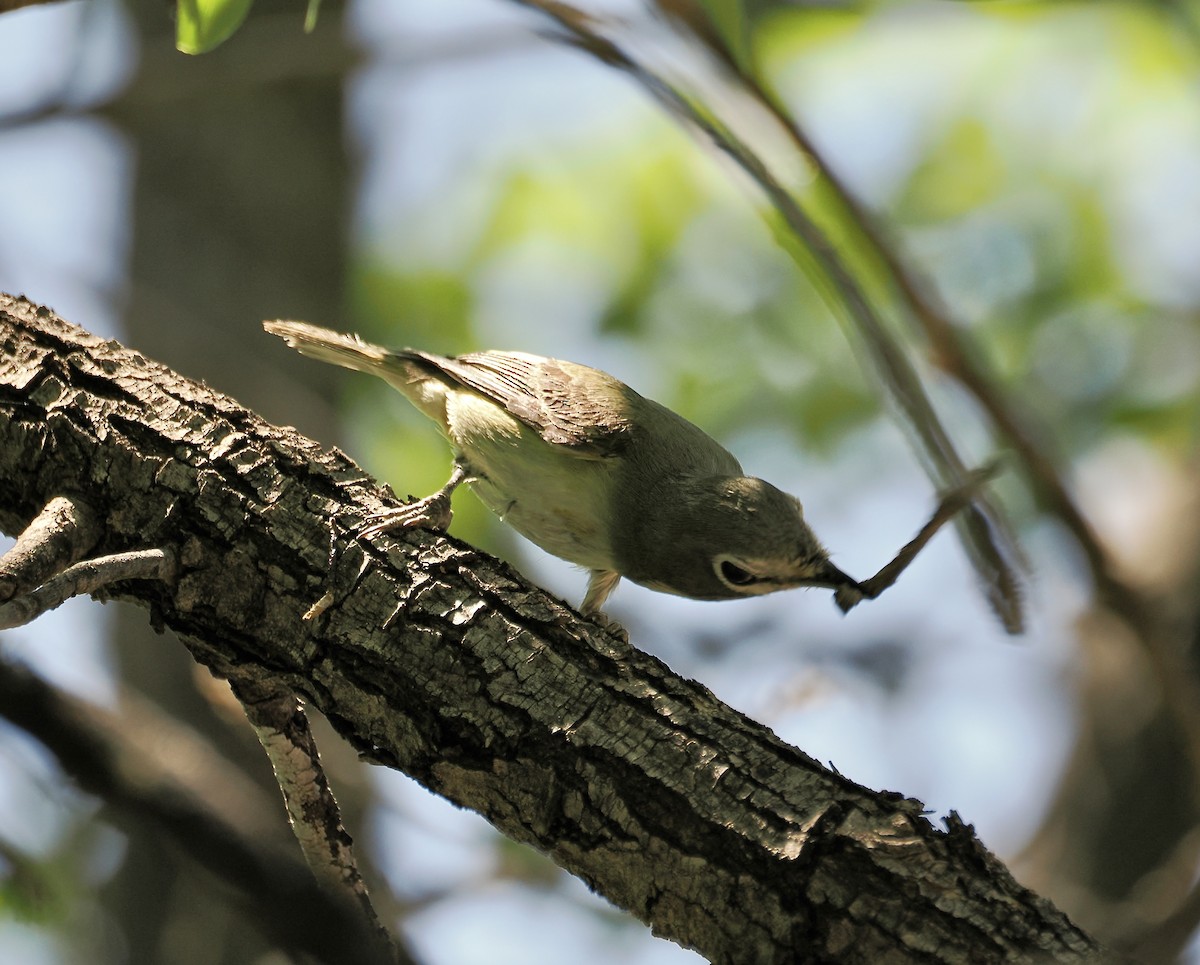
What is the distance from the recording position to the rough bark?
2.85m

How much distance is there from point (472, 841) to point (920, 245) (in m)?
5.81

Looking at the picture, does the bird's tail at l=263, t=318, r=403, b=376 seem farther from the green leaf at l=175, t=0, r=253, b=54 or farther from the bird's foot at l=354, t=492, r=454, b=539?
the green leaf at l=175, t=0, r=253, b=54

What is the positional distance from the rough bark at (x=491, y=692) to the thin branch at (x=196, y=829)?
119 centimetres

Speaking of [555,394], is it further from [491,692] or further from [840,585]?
[491,692]

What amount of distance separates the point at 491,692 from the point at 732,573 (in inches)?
74.2

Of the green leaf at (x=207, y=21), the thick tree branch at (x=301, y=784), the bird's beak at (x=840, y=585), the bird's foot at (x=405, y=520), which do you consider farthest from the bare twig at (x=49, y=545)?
the bird's beak at (x=840, y=585)

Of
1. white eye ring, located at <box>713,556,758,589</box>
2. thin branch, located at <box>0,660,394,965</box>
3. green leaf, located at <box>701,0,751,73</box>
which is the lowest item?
thin branch, located at <box>0,660,394,965</box>

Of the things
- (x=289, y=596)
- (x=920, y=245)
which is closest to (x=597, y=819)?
(x=289, y=596)

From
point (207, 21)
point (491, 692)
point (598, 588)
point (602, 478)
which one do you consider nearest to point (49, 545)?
point (491, 692)

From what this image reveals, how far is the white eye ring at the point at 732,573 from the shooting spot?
4.75 m

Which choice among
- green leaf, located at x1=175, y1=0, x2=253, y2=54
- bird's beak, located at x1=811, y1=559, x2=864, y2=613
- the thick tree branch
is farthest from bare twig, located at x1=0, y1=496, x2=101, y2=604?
bird's beak, located at x1=811, y1=559, x2=864, y2=613

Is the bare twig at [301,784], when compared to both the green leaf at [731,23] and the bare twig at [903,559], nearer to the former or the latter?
the bare twig at [903,559]

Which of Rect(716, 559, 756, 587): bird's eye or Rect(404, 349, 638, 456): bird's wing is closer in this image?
Rect(716, 559, 756, 587): bird's eye

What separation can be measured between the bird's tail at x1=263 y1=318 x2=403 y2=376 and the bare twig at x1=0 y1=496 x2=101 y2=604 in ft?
7.85
